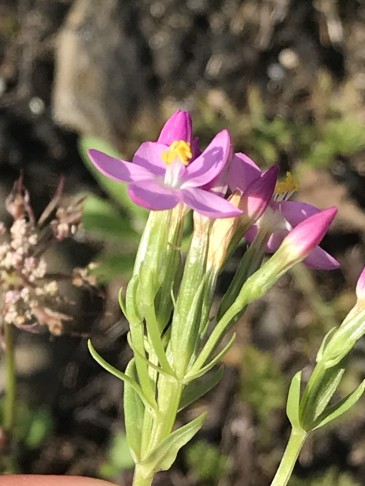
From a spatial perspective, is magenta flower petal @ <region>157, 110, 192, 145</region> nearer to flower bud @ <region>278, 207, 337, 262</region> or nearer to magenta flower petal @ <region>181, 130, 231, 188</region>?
magenta flower petal @ <region>181, 130, 231, 188</region>

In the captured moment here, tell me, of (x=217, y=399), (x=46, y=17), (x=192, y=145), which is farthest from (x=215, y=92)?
(x=192, y=145)

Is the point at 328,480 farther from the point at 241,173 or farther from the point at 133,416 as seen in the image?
the point at 241,173

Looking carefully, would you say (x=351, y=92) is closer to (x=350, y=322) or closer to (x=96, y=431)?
(x=96, y=431)

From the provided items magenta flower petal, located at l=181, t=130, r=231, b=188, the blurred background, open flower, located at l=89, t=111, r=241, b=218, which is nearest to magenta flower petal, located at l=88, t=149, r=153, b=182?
open flower, located at l=89, t=111, r=241, b=218

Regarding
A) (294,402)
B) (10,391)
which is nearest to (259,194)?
(294,402)

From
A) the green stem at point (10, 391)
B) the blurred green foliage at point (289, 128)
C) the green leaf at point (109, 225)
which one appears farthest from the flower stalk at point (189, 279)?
the blurred green foliage at point (289, 128)

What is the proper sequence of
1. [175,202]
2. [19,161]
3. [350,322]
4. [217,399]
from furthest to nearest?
[19,161], [217,399], [350,322], [175,202]
